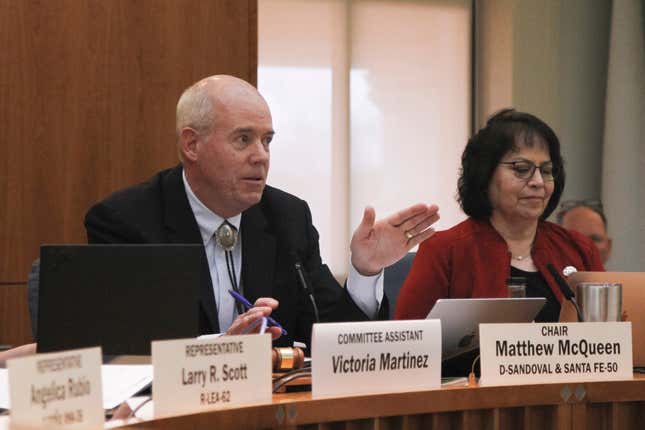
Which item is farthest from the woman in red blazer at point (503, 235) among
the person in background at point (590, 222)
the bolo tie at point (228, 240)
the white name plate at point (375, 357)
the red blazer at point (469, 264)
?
the white name plate at point (375, 357)

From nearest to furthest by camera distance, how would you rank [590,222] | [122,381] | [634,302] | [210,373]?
[210,373] < [122,381] < [634,302] < [590,222]

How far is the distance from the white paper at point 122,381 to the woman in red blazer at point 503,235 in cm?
147

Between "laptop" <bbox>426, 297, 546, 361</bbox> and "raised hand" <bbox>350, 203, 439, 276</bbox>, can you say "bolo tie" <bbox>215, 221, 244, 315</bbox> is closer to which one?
"raised hand" <bbox>350, 203, 439, 276</bbox>

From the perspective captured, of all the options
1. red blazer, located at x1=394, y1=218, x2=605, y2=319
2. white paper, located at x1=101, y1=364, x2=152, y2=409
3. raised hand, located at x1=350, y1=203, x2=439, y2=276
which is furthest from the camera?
red blazer, located at x1=394, y1=218, x2=605, y2=319

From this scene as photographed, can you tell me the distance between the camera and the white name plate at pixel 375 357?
1.58 metres

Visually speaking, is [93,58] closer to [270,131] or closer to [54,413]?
[270,131]

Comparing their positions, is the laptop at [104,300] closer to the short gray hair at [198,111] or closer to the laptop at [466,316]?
the laptop at [466,316]

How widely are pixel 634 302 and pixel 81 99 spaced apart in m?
1.93

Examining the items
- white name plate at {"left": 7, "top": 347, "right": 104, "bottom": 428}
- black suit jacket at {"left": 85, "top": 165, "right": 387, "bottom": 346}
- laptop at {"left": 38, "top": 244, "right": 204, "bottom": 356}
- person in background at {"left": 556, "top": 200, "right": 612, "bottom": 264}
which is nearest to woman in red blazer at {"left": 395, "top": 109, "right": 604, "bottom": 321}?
black suit jacket at {"left": 85, "top": 165, "right": 387, "bottom": 346}

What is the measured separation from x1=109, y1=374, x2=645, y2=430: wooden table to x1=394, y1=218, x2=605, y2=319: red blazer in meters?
1.14

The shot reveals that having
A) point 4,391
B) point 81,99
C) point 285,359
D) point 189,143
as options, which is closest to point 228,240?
point 189,143

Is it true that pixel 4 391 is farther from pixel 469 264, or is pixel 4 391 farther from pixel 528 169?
pixel 528 169

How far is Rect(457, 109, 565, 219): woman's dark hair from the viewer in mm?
3129

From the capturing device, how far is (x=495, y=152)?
10.3ft
